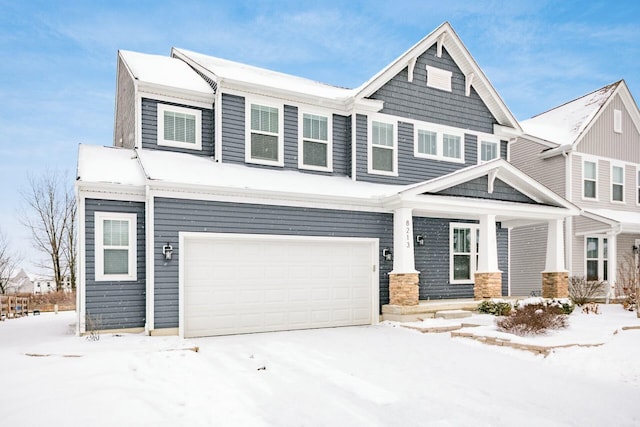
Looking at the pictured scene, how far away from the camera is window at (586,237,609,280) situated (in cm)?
1877

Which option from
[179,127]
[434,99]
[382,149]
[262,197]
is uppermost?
[434,99]

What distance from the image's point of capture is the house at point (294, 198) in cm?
1041

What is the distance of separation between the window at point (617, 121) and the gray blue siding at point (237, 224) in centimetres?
1295

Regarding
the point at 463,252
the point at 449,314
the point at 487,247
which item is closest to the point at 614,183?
the point at 463,252

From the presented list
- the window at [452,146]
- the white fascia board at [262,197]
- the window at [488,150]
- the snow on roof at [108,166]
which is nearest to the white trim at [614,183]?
the window at [488,150]

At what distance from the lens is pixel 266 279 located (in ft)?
37.6

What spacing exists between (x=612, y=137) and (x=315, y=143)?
13.8m

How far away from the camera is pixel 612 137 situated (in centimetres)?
2000

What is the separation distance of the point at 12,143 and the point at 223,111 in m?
66.1

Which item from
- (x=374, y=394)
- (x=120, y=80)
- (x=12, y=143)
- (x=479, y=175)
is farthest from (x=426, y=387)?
(x=12, y=143)

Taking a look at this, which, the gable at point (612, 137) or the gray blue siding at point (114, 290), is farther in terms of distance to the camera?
the gable at point (612, 137)

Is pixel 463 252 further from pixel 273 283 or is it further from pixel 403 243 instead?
pixel 273 283

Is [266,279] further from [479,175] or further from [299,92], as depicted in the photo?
[479,175]

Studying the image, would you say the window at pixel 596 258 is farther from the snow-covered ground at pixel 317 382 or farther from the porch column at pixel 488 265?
the snow-covered ground at pixel 317 382
